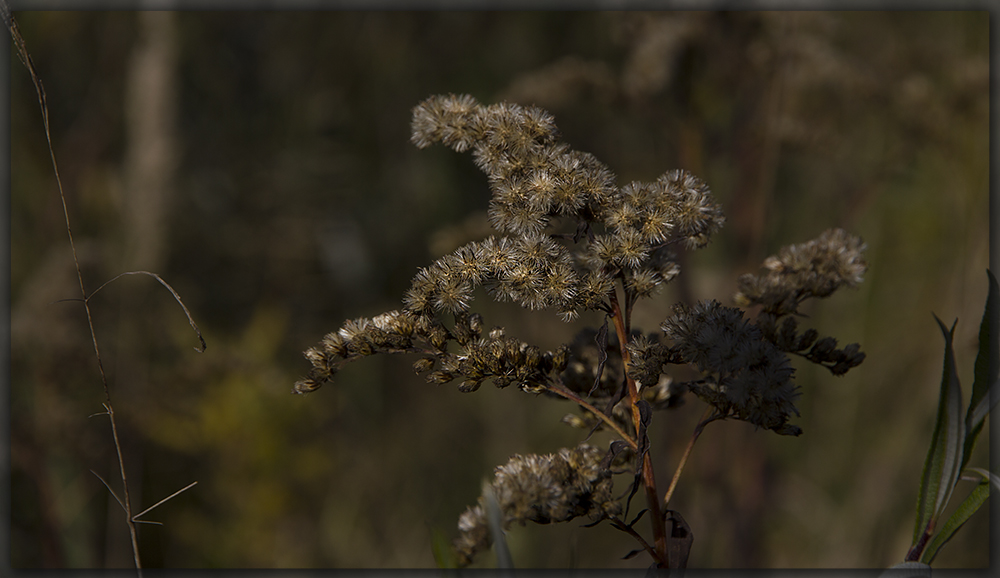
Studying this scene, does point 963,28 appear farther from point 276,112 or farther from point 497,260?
point 276,112

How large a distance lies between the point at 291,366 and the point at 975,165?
3.58 metres

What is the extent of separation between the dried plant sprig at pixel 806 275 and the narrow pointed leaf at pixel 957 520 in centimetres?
35

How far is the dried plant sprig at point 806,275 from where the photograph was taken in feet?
3.71

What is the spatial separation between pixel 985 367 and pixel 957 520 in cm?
21

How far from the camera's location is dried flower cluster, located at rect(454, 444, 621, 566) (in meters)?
0.86

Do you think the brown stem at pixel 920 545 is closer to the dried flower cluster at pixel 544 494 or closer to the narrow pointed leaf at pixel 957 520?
the narrow pointed leaf at pixel 957 520

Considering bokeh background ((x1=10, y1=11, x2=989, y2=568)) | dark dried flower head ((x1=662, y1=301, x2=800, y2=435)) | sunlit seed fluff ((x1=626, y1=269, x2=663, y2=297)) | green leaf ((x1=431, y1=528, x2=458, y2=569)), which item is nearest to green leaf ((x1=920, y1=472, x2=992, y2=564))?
dark dried flower head ((x1=662, y1=301, x2=800, y2=435))

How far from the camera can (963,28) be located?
3246 mm

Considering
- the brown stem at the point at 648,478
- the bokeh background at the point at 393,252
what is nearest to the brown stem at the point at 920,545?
the brown stem at the point at 648,478

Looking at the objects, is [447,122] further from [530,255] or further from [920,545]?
[920,545]

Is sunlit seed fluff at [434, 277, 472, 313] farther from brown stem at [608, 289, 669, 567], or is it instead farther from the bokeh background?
the bokeh background

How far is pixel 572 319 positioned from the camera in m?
1.02

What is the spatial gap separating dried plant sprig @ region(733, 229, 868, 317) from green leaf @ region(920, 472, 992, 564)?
0.35m

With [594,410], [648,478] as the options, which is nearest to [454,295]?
[594,410]
